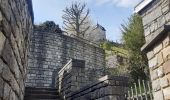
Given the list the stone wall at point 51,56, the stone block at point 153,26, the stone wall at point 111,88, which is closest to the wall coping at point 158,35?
the stone block at point 153,26

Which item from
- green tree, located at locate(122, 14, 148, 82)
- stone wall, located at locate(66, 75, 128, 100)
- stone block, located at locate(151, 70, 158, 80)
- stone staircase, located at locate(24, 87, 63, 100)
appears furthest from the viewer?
green tree, located at locate(122, 14, 148, 82)

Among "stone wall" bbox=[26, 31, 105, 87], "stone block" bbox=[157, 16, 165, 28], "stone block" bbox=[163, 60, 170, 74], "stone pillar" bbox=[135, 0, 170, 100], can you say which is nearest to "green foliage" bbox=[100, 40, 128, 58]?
"stone wall" bbox=[26, 31, 105, 87]

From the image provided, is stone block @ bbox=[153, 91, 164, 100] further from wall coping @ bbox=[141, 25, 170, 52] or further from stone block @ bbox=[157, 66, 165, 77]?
wall coping @ bbox=[141, 25, 170, 52]

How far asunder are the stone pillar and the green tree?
9.45 meters

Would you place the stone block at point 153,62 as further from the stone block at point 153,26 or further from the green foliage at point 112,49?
the green foliage at point 112,49

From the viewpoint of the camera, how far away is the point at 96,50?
17.6 m

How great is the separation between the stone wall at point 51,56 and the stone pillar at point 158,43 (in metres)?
8.16

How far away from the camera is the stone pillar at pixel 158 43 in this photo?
3623 mm

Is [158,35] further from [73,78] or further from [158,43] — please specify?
[73,78]

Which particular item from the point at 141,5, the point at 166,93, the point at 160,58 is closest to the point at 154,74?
the point at 160,58

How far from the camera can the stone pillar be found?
362 centimetres

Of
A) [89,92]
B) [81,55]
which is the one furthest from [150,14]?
[81,55]

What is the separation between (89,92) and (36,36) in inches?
358

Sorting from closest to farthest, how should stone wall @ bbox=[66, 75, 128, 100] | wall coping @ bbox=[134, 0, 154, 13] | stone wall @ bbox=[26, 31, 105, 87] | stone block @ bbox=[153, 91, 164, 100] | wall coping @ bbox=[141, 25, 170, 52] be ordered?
wall coping @ bbox=[141, 25, 170, 52] < stone block @ bbox=[153, 91, 164, 100] < wall coping @ bbox=[134, 0, 154, 13] < stone wall @ bbox=[66, 75, 128, 100] < stone wall @ bbox=[26, 31, 105, 87]
